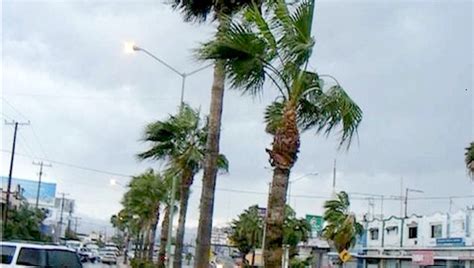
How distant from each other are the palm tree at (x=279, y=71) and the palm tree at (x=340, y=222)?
35.4 m

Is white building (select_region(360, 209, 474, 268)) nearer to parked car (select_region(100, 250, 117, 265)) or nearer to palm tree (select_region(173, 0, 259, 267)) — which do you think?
parked car (select_region(100, 250, 117, 265))

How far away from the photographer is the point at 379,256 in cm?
6381

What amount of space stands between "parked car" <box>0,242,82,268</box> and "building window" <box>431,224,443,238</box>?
131 feet

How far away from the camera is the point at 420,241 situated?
57.6 meters

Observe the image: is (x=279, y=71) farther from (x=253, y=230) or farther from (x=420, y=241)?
(x=253, y=230)

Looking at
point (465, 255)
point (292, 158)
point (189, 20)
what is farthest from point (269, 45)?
point (465, 255)

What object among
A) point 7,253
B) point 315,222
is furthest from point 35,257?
point 315,222

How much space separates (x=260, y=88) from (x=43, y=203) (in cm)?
10728

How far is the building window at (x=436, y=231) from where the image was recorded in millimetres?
54875

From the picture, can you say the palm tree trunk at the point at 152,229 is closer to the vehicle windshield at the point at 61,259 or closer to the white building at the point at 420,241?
the white building at the point at 420,241

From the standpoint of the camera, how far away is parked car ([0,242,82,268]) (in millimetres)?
19984

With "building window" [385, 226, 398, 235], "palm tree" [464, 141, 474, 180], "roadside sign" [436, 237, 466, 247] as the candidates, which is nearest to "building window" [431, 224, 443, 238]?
"roadside sign" [436, 237, 466, 247]

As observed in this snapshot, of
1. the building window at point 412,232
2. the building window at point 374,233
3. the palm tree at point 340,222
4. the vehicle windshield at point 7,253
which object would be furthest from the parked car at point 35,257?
the building window at point 374,233

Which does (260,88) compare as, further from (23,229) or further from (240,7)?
(23,229)
